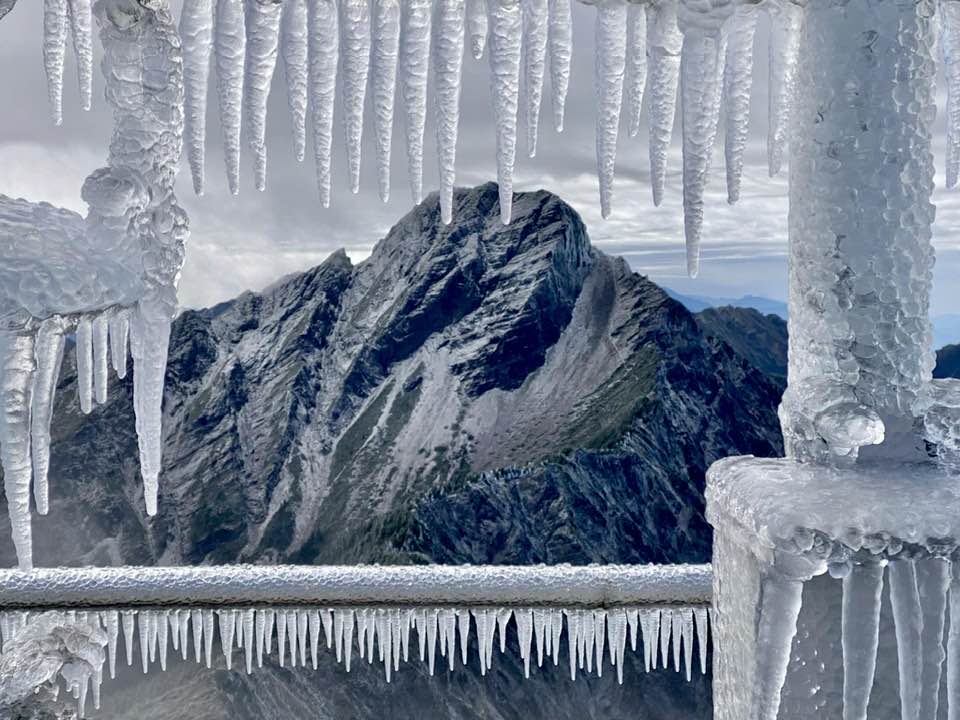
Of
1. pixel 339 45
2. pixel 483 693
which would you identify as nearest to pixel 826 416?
pixel 339 45

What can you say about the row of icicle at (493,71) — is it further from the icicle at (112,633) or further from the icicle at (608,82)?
the icicle at (112,633)

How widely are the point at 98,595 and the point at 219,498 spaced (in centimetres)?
3502

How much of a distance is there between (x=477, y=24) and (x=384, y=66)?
109 millimetres

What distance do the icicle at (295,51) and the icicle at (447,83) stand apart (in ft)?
0.45

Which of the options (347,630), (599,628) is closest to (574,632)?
(599,628)

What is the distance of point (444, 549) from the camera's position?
101 feet

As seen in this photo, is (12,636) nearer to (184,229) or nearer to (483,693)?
(184,229)

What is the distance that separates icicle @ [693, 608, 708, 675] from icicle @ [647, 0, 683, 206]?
59cm

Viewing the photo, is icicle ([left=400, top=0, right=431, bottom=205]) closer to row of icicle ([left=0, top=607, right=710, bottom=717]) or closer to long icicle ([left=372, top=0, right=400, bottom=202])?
long icicle ([left=372, top=0, right=400, bottom=202])

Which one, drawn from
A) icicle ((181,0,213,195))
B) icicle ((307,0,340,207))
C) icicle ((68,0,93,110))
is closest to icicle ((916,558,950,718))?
icicle ((307,0,340,207))

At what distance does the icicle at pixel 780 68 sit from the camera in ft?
2.33

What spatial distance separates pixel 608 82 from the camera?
90cm

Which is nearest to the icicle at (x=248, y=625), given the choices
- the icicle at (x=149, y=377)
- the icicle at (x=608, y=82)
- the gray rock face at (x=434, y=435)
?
the icicle at (x=149, y=377)

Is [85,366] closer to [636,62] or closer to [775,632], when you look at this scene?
[636,62]
